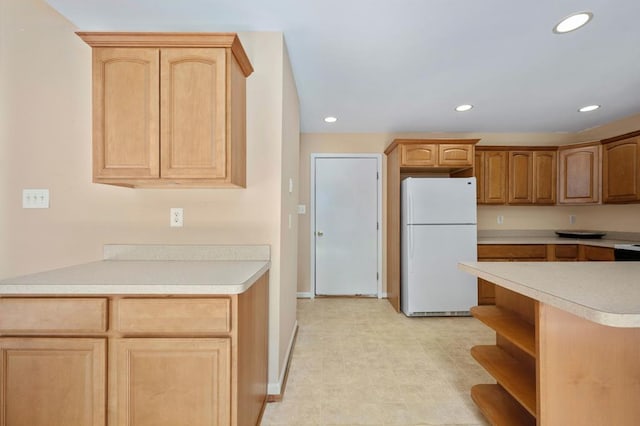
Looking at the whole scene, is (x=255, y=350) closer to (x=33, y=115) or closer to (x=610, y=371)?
(x=610, y=371)

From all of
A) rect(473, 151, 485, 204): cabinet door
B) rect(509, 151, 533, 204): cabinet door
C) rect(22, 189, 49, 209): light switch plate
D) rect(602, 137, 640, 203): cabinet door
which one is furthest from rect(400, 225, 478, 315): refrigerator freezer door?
rect(22, 189, 49, 209): light switch plate

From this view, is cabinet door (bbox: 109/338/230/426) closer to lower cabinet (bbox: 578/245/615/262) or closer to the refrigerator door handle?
the refrigerator door handle

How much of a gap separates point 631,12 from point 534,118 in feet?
6.34

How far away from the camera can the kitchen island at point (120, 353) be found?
3.82 feet

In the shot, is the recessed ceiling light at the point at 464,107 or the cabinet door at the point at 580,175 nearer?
the recessed ceiling light at the point at 464,107

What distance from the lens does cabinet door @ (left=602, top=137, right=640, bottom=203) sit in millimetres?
3004

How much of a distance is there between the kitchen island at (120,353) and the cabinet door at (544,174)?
13.2 feet

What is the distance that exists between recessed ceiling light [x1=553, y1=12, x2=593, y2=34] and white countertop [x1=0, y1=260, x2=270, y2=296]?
229 centimetres

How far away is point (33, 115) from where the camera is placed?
69.8 inches

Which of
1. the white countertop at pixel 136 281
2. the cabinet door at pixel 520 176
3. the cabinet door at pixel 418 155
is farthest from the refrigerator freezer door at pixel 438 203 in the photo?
the white countertop at pixel 136 281

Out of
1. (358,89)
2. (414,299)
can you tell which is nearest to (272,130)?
(358,89)

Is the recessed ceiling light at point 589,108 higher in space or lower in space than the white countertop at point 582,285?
higher

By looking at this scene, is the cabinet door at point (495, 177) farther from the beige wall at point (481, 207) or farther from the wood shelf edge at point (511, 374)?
the wood shelf edge at point (511, 374)

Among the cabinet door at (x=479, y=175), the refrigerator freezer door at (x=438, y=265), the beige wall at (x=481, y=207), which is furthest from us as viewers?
the beige wall at (x=481, y=207)
